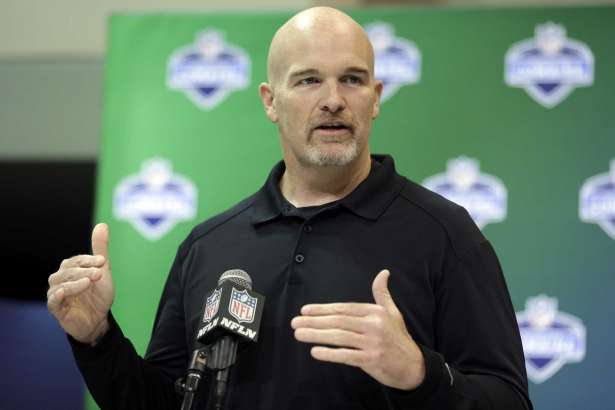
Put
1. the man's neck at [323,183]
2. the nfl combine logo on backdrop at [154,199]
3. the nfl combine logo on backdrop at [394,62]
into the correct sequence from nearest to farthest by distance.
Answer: the man's neck at [323,183] → the nfl combine logo on backdrop at [394,62] → the nfl combine logo on backdrop at [154,199]

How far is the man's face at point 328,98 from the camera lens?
227cm

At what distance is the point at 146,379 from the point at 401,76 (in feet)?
6.79

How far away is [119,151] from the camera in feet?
Result: 13.6

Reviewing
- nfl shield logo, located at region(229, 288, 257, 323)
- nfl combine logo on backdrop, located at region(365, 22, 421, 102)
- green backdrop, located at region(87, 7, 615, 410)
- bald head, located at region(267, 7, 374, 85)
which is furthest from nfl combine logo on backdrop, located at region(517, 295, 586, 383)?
nfl shield logo, located at region(229, 288, 257, 323)

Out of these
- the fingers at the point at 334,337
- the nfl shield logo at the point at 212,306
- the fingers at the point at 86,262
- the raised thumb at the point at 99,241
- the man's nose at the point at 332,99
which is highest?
the man's nose at the point at 332,99

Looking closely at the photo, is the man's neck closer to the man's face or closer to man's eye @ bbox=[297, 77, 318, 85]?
the man's face

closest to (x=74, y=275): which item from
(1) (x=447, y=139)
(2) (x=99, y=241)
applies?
(2) (x=99, y=241)

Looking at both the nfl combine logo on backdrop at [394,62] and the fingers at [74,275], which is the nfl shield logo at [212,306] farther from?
the nfl combine logo on backdrop at [394,62]

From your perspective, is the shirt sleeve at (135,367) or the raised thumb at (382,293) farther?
the shirt sleeve at (135,367)

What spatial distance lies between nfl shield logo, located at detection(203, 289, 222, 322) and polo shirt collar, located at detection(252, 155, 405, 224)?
34 centimetres

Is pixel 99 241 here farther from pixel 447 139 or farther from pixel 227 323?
pixel 447 139

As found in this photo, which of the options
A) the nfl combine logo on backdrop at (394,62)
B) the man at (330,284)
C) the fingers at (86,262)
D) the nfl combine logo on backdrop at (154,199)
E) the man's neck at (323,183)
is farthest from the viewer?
the nfl combine logo on backdrop at (154,199)

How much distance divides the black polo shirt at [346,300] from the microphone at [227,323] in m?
0.13

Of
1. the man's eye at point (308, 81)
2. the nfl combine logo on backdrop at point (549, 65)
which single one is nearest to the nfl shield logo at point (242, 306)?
the man's eye at point (308, 81)
